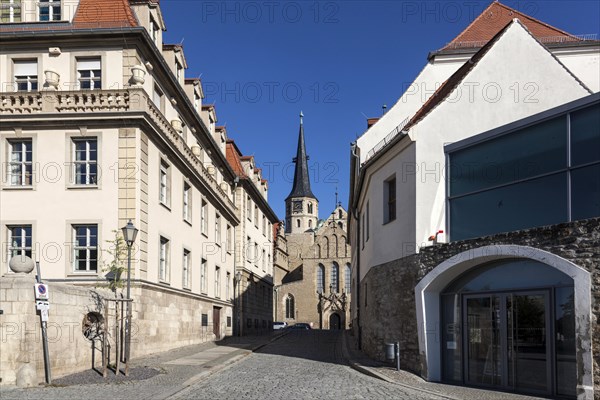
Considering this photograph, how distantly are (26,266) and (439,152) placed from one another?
980 cm

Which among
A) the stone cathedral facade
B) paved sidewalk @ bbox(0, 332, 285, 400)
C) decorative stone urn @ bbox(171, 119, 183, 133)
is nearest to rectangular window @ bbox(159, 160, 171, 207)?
decorative stone urn @ bbox(171, 119, 183, 133)

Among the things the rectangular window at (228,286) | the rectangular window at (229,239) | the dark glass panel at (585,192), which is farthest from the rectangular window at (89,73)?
the rectangular window at (228,286)

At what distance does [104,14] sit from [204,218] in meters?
11.9

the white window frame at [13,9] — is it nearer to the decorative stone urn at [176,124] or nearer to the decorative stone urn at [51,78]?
the decorative stone urn at [51,78]

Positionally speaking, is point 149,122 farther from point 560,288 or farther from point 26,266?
point 560,288

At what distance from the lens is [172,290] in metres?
24.0

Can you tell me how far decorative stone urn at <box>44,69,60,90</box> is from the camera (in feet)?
67.6

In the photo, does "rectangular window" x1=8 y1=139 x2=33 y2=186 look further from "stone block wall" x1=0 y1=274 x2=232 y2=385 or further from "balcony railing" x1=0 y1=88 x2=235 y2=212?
"stone block wall" x1=0 y1=274 x2=232 y2=385

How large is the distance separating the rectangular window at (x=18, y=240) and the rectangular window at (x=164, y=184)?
461 centimetres

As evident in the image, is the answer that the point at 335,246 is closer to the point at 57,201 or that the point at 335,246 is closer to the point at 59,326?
the point at 57,201

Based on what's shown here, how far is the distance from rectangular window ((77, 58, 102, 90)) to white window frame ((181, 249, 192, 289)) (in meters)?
8.47

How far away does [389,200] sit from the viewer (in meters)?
18.7

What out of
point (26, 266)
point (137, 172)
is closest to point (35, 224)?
point (137, 172)

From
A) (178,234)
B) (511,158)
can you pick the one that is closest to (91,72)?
(178,234)
